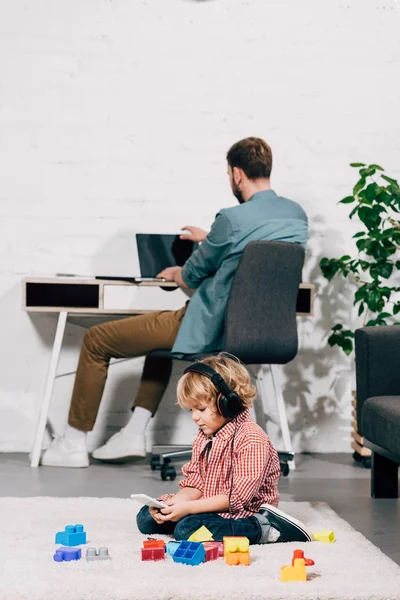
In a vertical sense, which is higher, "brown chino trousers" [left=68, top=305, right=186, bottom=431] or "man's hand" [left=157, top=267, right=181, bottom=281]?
"man's hand" [left=157, top=267, right=181, bottom=281]

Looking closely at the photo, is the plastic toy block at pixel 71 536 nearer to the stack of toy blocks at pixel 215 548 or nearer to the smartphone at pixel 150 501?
the smartphone at pixel 150 501

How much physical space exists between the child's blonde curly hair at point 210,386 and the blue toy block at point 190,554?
1.22ft

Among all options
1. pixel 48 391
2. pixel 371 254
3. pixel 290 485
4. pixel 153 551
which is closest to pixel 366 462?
pixel 290 485

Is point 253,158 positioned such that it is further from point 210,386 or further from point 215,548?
point 215,548

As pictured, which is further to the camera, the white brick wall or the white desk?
the white brick wall

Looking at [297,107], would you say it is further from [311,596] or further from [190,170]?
[311,596]

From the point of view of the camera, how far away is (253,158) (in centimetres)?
362

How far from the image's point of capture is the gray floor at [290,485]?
289 cm

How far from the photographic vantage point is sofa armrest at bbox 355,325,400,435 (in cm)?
308

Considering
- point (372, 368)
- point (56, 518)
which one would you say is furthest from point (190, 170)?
point (56, 518)

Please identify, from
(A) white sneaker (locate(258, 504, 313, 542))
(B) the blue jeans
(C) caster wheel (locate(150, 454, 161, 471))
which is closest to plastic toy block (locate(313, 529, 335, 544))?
(A) white sneaker (locate(258, 504, 313, 542))

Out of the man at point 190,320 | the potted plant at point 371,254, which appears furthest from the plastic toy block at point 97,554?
the potted plant at point 371,254

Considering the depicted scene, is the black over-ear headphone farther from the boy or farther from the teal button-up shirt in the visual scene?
the teal button-up shirt

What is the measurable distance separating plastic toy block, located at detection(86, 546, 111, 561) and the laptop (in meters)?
1.90
